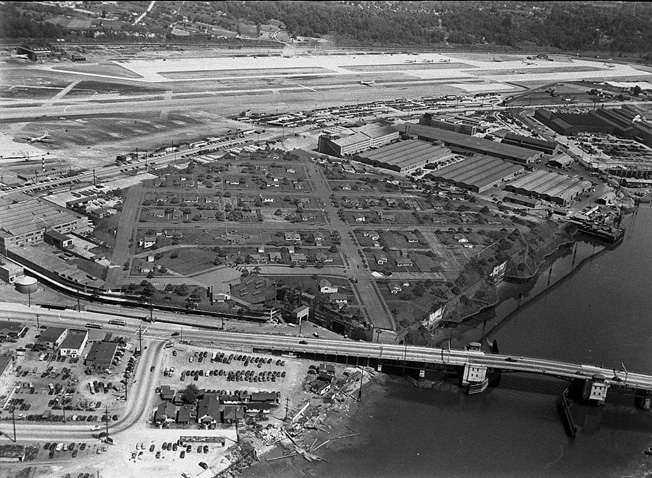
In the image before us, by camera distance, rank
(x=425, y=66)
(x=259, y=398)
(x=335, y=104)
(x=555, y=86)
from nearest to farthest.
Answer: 1. (x=259, y=398)
2. (x=335, y=104)
3. (x=555, y=86)
4. (x=425, y=66)

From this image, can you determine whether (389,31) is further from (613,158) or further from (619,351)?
(619,351)

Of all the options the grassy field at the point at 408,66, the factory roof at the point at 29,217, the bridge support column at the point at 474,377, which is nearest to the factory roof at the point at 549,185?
the bridge support column at the point at 474,377

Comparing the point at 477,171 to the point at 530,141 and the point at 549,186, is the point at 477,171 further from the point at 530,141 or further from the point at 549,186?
the point at 530,141

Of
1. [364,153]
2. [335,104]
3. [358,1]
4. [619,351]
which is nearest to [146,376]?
[619,351]

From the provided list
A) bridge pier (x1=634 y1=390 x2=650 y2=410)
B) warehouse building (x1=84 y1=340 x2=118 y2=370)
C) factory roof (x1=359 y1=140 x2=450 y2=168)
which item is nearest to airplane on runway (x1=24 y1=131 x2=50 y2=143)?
factory roof (x1=359 y1=140 x2=450 y2=168)

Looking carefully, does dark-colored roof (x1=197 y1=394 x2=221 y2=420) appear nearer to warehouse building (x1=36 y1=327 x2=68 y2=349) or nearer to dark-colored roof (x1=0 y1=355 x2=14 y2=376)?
warehouse building (x1=36 y1=327 x2=68 y2=349)

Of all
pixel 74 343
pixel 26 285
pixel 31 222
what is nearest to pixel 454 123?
pixel 31 222

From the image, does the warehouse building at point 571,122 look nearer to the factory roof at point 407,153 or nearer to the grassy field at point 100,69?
the factory roof at point 407,153
